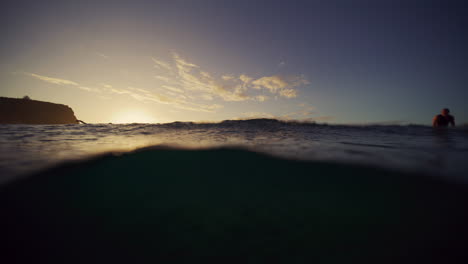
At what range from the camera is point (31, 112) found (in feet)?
95.1

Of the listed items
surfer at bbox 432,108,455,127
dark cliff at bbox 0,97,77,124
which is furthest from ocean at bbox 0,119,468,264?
dark cliff at bbox 0,97,77,124

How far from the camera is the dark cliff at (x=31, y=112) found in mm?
25484

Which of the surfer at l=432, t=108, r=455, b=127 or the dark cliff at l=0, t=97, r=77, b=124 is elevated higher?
the dark cliff at l=0, t=97, r=77, b=124

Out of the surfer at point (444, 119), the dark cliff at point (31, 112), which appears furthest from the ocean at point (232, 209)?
the dark cliff at point (31, 112)

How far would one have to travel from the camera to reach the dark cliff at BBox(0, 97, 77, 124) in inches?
1003

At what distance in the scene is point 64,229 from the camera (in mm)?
1807

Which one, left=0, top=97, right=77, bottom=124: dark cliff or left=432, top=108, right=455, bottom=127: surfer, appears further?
left=0, top=97, right=77, bottom=124: dark cliff

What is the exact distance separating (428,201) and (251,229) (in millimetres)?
2730

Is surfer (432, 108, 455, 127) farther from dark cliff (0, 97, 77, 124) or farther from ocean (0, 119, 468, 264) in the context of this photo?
dark cliff (0, 97, 77, 124)

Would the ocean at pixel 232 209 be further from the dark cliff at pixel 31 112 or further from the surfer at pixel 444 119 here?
the dark cliff at pixel 31 112

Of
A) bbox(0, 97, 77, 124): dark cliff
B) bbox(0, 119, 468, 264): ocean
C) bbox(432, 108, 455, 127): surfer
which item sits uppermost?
bbox(0, 97, 77, 124): dark cliff

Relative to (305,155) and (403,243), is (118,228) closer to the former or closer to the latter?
(403,243)

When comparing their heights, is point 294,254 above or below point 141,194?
below

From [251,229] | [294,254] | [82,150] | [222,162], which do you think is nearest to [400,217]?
[294,254]
